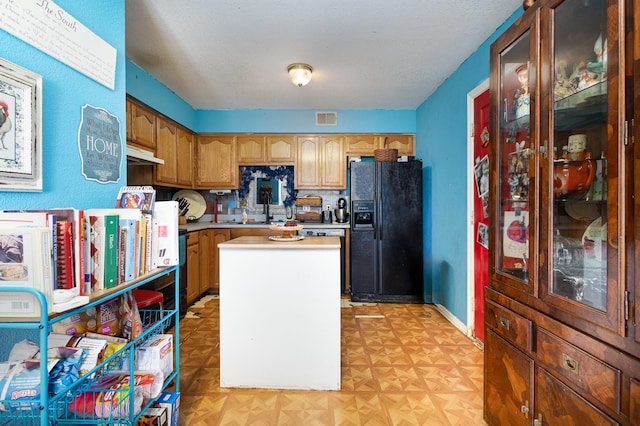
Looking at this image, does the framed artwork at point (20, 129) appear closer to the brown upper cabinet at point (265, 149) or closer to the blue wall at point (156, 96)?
the blue wall at point (156, 96)

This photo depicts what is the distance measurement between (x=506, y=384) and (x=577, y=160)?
1072mm

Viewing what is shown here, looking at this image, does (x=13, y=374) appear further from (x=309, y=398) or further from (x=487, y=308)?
(x=487, y=308)

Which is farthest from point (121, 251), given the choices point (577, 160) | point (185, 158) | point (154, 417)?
point (185, 158)

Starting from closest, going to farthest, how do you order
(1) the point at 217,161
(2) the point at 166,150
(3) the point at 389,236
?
1. (2) the point at 166,150
2. (3) the point at 389,236
3. (1) the point at 217,161

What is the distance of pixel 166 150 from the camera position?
3490mm

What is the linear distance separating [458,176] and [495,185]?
1.50 m

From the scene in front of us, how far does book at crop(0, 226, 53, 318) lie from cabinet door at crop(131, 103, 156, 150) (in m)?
2.24

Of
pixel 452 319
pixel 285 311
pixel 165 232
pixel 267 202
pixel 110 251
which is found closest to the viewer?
pixel 110 251

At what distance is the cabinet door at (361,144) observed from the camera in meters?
4.34

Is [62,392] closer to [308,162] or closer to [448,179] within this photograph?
[448,179]

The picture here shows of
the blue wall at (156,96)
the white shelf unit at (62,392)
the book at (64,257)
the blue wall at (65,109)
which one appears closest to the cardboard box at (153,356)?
the white shelf unit at (62,392)

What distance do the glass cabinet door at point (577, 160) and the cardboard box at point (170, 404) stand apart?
5.96ft

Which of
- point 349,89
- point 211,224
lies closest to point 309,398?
point 211,224

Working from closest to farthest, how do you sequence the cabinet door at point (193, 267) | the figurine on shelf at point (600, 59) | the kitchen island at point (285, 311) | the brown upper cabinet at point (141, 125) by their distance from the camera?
the figurine on shelf at point (600, 59) < the kitchen island at point (285, 311) < the brown upper cabinet at point (141, 125) < the cabinet door at point (193, 267)
